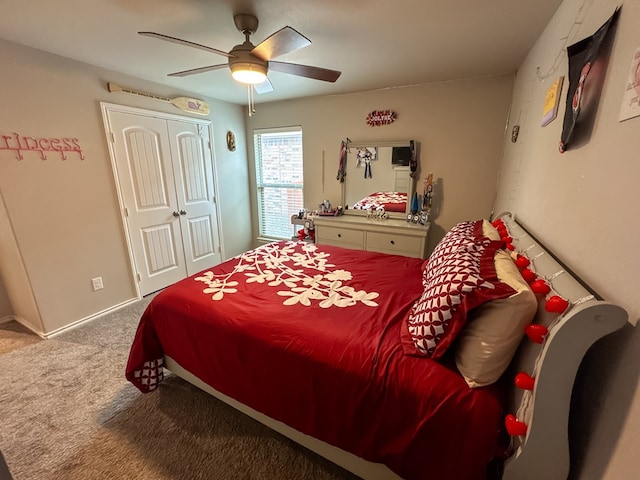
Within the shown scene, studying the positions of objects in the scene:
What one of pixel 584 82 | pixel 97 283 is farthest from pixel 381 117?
pixel 97 283

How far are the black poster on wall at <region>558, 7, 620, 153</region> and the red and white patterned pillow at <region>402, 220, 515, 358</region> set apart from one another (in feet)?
1.86

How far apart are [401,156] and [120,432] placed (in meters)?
3.40

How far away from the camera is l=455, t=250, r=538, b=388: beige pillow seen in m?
0.93

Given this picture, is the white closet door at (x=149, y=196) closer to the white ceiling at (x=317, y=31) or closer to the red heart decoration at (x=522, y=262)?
the white ceiling at (x=317, y=31)

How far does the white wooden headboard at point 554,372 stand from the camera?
2.22ft

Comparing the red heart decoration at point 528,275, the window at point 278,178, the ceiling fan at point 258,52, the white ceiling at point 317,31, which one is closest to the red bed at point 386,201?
the window at point 278,178

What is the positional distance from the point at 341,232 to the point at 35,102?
3015 millimetres

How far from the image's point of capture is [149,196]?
307 cm

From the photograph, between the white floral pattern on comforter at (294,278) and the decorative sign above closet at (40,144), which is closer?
the white floral pattern on comforter at (294,278)

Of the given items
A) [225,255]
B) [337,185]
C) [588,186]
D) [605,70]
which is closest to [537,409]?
[588,186]

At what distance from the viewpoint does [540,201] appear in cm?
146

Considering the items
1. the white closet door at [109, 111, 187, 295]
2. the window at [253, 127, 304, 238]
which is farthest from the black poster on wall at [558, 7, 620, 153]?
the white closet door at [109, 111, 187, 295]

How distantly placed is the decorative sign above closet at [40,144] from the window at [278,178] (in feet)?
7.42

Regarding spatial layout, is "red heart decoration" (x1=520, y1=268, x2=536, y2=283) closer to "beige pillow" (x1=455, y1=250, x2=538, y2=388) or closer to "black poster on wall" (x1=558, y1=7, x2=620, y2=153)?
"beige pillow" (x1=455, y1=250, x2=538, y2=388)
